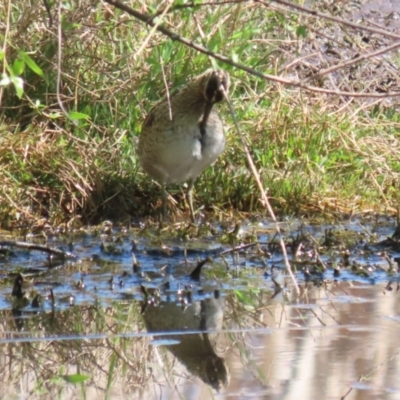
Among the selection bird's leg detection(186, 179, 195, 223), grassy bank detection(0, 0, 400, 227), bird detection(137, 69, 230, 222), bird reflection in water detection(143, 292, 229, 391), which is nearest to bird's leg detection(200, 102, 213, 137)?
bird detection(137, 69, 230, 222)

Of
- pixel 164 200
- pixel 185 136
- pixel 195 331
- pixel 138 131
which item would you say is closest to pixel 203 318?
pixel 195 331

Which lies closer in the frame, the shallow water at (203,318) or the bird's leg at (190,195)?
the shallow water at (203,318)

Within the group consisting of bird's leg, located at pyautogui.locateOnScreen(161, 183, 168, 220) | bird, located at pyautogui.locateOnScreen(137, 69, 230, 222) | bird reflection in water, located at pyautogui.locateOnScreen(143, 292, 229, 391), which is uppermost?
bird, located at pyautogui.locateOnScreen(137, 69, 230, 222)

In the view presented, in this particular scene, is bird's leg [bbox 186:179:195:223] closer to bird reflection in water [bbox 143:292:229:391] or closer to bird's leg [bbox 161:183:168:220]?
bird's leg [bbox 161:183:168:220]

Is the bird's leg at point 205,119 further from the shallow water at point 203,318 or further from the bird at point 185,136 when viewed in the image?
the shallow water at point 203,318

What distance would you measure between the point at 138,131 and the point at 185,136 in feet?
2.75

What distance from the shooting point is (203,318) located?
15.4 ft

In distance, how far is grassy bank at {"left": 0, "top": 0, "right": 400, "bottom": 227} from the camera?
6.88 metres

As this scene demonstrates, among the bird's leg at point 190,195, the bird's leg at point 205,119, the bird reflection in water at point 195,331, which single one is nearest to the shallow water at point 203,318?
the bird reflection in water at point 195,331

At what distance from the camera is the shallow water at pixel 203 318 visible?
382 cm

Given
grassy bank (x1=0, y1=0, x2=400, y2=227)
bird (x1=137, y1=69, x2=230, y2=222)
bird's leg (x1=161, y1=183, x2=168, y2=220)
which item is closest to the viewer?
bird (x1=137, y1=69, x2=230, y2=222)

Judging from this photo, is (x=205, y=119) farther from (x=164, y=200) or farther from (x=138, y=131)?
(x=138, y=131)

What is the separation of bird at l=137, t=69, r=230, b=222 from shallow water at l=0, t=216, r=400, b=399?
1.29ft

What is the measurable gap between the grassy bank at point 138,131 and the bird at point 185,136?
307 millimetres
